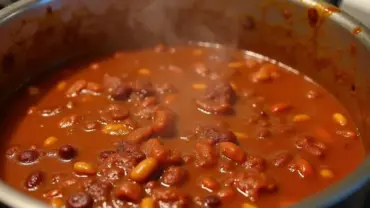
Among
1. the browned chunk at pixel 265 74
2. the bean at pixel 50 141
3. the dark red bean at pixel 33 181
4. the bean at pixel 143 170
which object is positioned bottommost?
the bean at pixel 50 141

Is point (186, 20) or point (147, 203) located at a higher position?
point (186, 20)

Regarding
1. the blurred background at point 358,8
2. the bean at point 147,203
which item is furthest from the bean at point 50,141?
the blurred background at point 358,8

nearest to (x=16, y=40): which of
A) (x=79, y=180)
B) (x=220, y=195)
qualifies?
(x=79, y=180)

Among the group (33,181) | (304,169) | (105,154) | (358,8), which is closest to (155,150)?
(105,154)

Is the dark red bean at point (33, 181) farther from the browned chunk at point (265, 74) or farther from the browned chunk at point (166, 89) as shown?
the browned chunk at point (265, 74)

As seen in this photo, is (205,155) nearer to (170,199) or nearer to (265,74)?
(170,199)

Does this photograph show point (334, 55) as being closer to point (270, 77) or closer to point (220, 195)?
point (270, 77)
